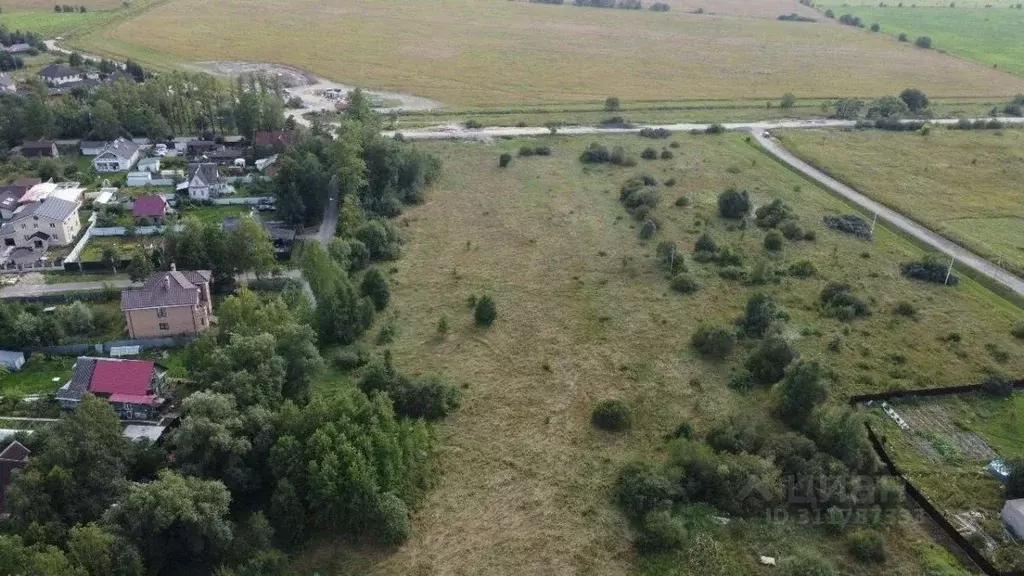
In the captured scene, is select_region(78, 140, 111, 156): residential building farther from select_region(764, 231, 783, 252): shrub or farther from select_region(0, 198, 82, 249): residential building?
select_region(764, 231, 783, 252): shrub

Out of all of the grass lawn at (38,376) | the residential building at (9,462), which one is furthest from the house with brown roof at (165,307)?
the residential building at (9,462)

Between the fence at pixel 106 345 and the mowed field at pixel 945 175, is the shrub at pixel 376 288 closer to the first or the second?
the fence at pixel 106 345

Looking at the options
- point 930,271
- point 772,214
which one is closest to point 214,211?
point 772,214

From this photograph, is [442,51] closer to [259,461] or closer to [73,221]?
[73,221]

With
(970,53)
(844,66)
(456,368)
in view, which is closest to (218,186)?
(456,368)

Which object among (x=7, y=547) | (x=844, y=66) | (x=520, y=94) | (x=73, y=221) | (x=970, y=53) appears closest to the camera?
(x=7, y=547)

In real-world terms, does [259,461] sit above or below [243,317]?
below
